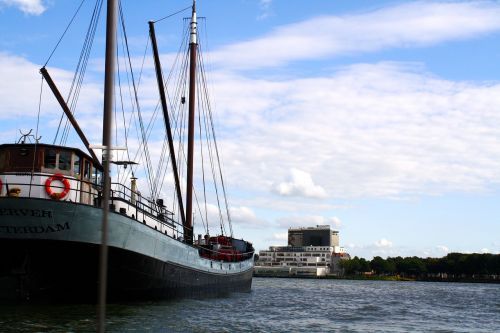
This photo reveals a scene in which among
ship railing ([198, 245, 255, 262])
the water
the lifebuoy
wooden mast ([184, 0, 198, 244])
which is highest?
wooden mast ([184, 0, 198, 244])

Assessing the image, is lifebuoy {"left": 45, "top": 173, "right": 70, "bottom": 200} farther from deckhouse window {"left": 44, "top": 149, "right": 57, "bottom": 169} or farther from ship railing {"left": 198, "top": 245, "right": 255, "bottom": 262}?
ship railing {"left": 198, "top": 245, "right": 255, "bottom": 262}

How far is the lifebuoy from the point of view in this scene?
25.7m

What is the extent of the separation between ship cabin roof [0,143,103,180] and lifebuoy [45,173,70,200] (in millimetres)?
441

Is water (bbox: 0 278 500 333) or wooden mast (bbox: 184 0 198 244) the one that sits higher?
wooden mast (bbox: 184 0 198 244)

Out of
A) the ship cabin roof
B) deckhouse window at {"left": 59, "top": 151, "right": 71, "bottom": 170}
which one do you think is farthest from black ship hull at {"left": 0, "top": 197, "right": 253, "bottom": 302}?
deckhouse window at {"left": 59, "top": 151, "right": 71, "bottom": 170}

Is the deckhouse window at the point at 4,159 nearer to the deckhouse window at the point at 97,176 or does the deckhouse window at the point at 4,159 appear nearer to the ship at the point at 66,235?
the ship at the point at 66,235

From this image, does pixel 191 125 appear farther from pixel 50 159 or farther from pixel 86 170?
pixel 50 159

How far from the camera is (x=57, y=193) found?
2575 centimetres

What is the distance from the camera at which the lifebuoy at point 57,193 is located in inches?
1011

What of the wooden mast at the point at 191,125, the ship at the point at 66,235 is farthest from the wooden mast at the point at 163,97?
the ship at the point at 66,235

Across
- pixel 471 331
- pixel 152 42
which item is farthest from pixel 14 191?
pixel 471 331

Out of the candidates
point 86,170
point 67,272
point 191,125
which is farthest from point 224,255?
point 67,272

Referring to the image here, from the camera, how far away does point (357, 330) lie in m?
26.4

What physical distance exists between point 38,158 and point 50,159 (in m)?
0.51
